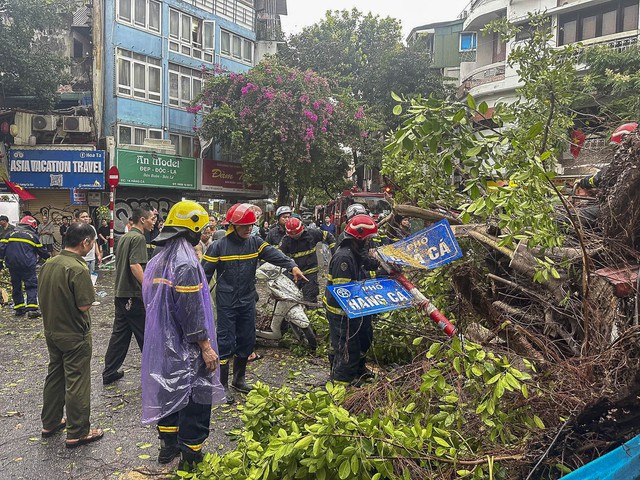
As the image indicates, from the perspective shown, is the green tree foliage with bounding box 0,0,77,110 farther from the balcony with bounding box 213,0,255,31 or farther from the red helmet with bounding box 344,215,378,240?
the red helmet with bounding box 344,215,378,240

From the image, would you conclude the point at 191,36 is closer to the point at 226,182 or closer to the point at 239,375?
the point at 226,182

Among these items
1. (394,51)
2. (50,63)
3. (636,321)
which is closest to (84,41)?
(50,63)

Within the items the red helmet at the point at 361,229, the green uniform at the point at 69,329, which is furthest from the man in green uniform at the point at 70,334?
the red helmet at the point at 361,229

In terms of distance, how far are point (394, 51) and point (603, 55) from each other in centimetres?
1092

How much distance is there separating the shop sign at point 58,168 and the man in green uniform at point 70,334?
1591 cm

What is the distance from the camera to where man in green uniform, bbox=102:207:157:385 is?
5266 mm

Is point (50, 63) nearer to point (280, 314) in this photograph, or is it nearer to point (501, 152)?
point (280, 314)

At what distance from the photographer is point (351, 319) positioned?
488cm

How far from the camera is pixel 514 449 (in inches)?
102

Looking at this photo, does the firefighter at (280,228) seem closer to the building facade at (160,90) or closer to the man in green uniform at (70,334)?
the man in green uniform at (70,334)

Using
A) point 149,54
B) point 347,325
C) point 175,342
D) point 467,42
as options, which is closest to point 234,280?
point 347,325

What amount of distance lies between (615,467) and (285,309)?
185 inches

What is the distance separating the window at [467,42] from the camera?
84.1ft

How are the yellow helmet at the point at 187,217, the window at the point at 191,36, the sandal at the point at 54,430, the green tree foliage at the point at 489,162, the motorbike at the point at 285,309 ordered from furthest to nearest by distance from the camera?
the window at the point at 191,36 < the motorbike at the point at 285,309 < the sandal at the point at 54,430 < the yellow helmet at the point at 187,217 < the green tree foliage at the point at 489,162
